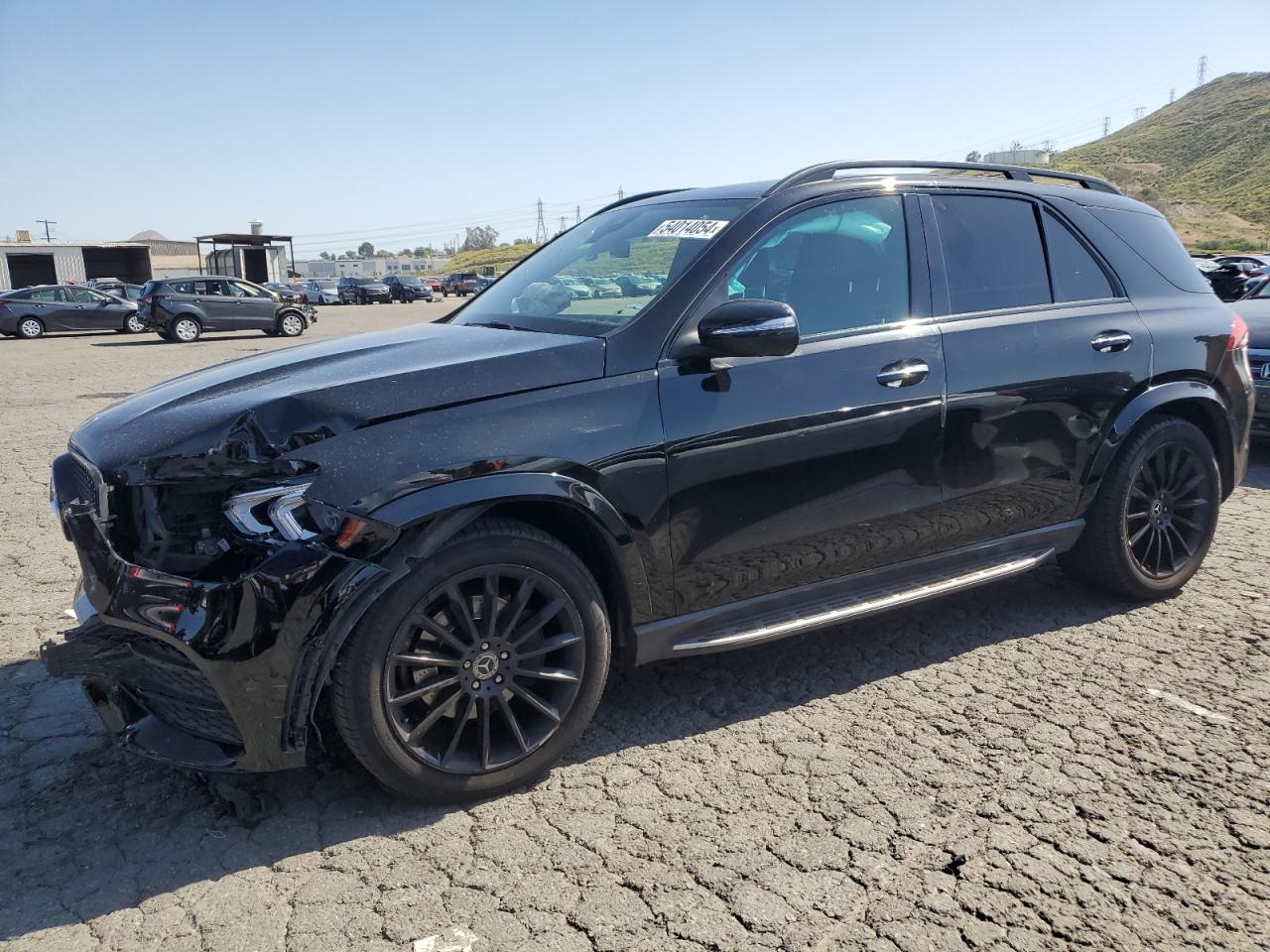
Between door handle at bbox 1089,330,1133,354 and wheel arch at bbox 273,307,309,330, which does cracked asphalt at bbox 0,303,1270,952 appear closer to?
door handle at bbox 1089,330,1133,354

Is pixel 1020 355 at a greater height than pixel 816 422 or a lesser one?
greater

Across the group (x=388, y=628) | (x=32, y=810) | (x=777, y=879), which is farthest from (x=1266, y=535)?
(x=32, y=810)

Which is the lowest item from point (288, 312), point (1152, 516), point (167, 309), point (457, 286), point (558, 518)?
point (1152, 516)

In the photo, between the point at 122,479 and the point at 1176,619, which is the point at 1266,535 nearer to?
the point at 1176,619

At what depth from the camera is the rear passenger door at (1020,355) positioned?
3693mm

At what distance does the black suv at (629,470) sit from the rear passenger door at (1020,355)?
0.02 metres

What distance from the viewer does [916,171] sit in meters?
3.88

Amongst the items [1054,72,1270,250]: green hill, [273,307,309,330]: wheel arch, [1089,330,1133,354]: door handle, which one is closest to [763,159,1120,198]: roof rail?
[1089,330,1133,354]: door handle

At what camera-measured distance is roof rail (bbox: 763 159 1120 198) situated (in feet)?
11.7

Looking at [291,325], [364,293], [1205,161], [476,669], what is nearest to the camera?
[476,669]

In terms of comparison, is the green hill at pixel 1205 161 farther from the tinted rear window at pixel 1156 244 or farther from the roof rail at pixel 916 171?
the roof rail at pixel 916 171

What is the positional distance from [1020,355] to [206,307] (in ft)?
79.1

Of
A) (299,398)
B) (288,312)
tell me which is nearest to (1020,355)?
(299,398)

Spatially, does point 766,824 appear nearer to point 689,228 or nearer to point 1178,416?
point 689,228
